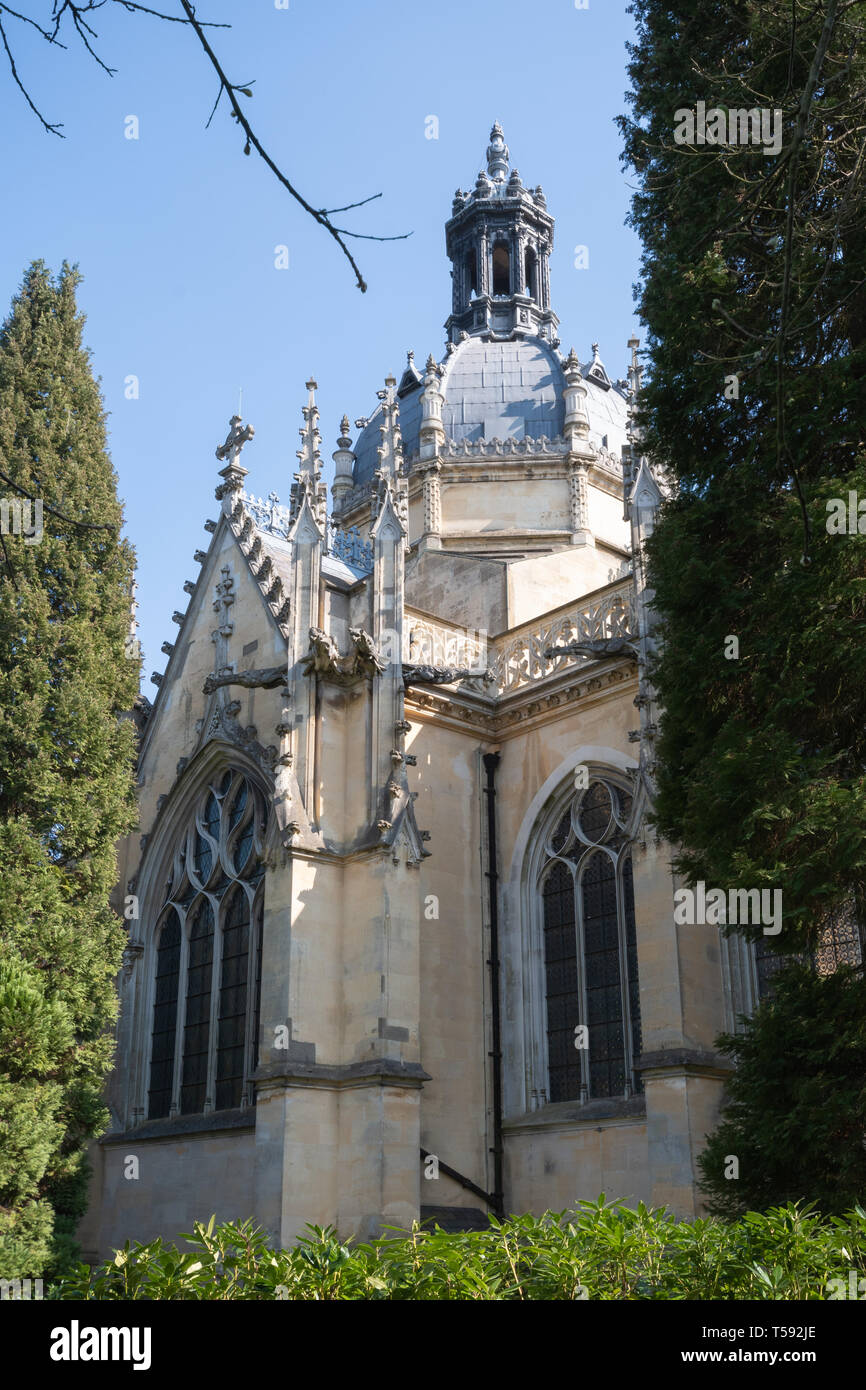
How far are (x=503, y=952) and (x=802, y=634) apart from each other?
9.07 metres

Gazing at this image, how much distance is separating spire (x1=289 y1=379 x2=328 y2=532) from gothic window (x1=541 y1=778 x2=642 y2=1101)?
210 inches

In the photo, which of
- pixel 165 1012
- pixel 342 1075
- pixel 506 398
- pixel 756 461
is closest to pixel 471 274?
pixel 506 398

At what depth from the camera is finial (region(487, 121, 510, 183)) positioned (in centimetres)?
3647

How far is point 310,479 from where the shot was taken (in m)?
18.7

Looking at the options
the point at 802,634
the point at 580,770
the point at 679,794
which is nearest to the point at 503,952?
the point at 580,770

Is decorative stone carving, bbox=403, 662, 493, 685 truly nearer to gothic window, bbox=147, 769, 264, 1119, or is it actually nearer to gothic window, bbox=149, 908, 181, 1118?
gothic window, bbox=147, 769, 264, 1119

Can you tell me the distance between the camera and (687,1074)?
44.0ft

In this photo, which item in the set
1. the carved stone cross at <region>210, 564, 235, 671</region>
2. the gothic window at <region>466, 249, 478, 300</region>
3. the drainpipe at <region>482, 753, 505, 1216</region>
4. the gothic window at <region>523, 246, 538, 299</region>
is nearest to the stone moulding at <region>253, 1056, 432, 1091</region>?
the drainpipe at <region>482, 753, 505, 1216</region>

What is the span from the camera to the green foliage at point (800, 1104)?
8695 millimetres

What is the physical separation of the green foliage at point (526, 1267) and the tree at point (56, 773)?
8938mm

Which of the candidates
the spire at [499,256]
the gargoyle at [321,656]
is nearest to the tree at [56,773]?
the gargoyle at [321,656]

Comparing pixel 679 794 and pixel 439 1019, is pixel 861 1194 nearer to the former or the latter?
pixel 679 794

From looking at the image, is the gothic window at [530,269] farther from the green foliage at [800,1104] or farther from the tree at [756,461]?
the green foliage at [800,1104]

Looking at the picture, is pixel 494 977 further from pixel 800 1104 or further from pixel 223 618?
pixel 800 1104
